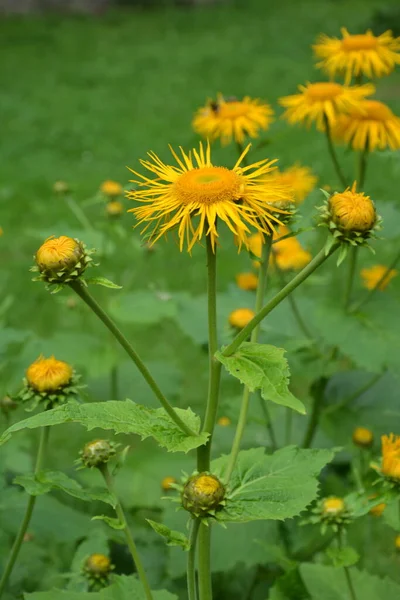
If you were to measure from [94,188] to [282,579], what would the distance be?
14.6 ft

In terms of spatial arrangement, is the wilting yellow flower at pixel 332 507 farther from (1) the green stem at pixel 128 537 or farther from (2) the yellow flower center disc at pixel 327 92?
(2) the yellow flower center disc at pixel 327 92

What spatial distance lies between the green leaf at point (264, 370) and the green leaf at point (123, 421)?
0.16 metres

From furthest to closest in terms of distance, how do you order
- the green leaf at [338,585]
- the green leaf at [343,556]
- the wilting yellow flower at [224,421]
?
the wilting yellow flower at [224,421], the green leaf at [338,585], the green leaf at [343,556]

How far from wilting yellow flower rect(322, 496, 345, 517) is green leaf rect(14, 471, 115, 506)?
0.47 m

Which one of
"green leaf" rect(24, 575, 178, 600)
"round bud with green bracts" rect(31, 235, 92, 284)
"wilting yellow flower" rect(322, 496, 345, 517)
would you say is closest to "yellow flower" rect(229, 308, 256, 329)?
"wilting yellow flower" rect(322, 496, 345, 517)

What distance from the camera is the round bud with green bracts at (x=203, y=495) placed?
137cm

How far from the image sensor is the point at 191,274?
4855 mm

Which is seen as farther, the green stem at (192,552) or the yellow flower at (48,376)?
the yellow flower at (48,376)

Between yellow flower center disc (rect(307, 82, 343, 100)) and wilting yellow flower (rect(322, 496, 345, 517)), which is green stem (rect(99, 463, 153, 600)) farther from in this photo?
yellow flower center disc (rect(307, 82, 343, 100))

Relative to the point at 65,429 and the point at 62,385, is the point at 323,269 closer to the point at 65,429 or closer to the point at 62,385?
the point at 65,429

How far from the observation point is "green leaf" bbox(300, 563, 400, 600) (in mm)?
1952

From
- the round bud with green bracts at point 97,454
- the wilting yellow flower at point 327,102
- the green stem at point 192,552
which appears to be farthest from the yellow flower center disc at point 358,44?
the green stem at point 192,552

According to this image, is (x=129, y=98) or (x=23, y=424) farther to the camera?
(x=129, y=98)

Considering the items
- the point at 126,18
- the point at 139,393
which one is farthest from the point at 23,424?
the point at 126,18
